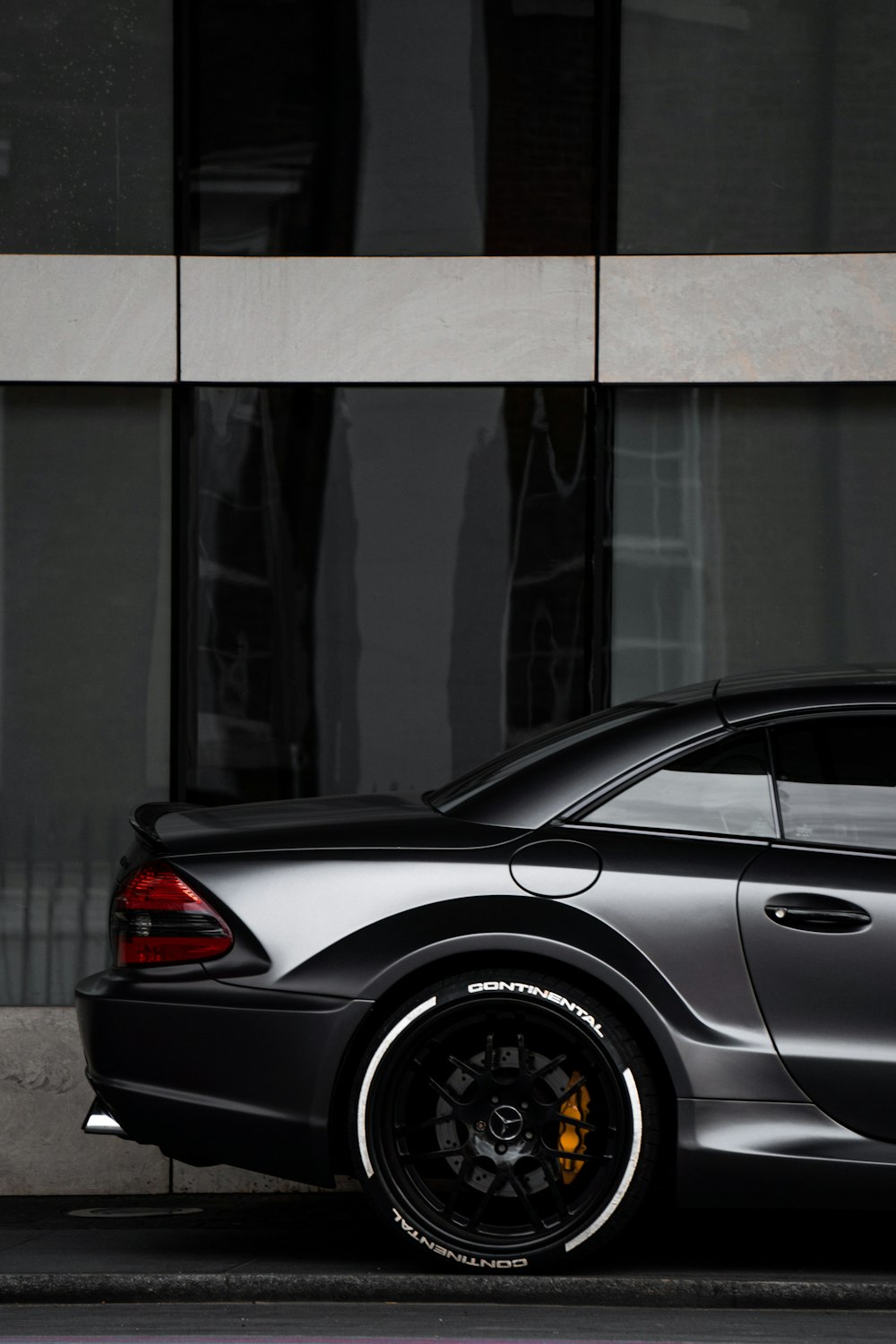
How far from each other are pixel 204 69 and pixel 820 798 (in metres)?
4.50

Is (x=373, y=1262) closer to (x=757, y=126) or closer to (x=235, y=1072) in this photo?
(x=235, y=1072)

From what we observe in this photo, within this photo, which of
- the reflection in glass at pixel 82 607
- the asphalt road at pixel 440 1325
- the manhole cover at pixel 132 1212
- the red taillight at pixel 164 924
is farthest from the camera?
the reflection in glass at pixel 82 607

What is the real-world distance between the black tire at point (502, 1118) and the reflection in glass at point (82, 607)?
3008mm

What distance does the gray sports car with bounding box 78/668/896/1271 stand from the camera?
14.2 feet

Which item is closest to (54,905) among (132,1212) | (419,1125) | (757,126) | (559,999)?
(132,1212)

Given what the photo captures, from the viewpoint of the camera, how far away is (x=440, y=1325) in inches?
165

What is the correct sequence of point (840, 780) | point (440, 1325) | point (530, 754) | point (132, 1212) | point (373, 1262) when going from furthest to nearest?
point (132, 1212) < point (530, 754) < point (373, 1262) < point (840, 780) < point (440, 1325)

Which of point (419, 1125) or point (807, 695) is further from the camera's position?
point (807, 695)

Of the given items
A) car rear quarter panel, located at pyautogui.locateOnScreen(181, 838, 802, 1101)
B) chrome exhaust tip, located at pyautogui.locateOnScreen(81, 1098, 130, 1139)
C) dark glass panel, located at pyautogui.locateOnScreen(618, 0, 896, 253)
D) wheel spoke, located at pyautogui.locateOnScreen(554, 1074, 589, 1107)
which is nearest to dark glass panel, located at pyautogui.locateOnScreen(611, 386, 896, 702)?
dark glass panel, located at pyautogui.locateOnScreen(618, 0, 896, 253)

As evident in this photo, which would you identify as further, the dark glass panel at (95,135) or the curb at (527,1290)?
the dark glass panel at (95,135)

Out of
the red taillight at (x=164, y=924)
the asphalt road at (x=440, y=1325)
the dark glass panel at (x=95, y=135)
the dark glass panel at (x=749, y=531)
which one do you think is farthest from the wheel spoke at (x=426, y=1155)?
the dark glass panel at (x=95, y=135)

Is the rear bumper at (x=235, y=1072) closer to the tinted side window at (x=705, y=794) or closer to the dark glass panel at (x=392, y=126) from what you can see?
the tinted side window at (x=705, y=794)

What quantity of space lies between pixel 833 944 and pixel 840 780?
1.53 feet

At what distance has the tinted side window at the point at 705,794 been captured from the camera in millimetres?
4520
